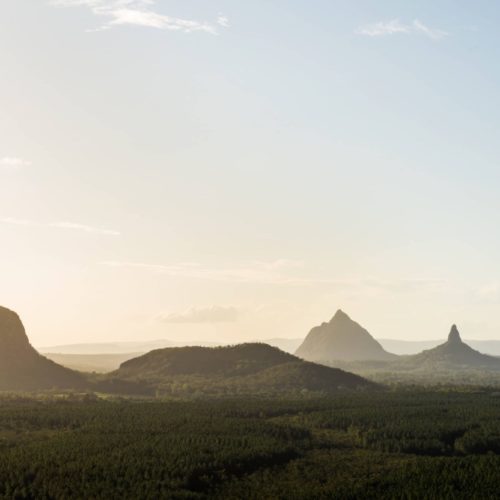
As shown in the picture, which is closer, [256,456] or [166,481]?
[166,481]

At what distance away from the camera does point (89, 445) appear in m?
194

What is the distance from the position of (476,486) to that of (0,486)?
346ft

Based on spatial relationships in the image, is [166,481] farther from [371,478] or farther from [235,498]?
[371,478]

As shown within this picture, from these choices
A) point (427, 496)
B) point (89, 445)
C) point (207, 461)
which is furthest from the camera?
point (89, 445)

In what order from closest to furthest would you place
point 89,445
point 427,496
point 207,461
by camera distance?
point 427,496, point 207,461, point 89,445

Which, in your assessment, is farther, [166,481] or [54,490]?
[166,481]

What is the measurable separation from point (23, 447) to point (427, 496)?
10776 centimetres

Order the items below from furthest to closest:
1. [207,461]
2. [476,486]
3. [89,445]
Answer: [89,445] → [207,461] → [476,486]

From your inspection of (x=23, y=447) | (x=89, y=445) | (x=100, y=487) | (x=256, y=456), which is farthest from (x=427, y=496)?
(x=23, y=447)

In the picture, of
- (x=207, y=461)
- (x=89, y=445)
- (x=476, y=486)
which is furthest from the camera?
(x=89, y=445)

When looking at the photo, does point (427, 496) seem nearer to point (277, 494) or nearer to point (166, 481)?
point (277, 494)

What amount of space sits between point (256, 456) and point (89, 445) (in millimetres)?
45216

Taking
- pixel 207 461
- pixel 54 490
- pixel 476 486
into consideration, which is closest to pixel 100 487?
pixel 54 490

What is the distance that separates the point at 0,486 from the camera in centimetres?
15588
